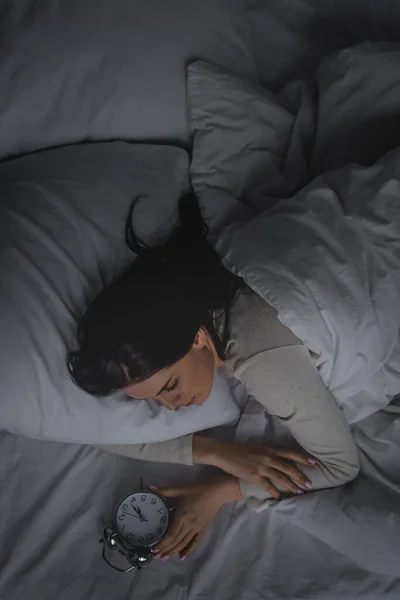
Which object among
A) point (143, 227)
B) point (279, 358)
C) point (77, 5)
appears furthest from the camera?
point (77, 5)

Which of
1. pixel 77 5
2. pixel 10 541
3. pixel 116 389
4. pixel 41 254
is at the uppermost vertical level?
pixel 77 5

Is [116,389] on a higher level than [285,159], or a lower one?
lower

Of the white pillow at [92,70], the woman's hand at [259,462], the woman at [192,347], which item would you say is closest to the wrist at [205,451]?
the woman's hand at [259,462]

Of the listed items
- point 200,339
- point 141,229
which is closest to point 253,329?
point 200,339

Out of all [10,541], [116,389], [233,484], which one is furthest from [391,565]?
[10,541]

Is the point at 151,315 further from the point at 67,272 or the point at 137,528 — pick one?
the point at 137,528

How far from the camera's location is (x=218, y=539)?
0.93m

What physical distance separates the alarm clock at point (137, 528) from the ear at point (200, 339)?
0.86 feet

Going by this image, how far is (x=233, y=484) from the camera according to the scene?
95 centimetres

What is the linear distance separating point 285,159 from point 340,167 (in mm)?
93

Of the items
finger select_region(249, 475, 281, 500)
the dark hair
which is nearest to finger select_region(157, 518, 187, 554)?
finger select_region(249, 475, 281, 500)

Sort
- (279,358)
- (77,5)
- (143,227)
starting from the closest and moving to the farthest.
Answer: (279,358), (143,227), (77,5)

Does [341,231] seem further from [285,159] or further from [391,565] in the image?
[391,565]

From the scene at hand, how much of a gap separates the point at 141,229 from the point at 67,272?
0.12 meters
